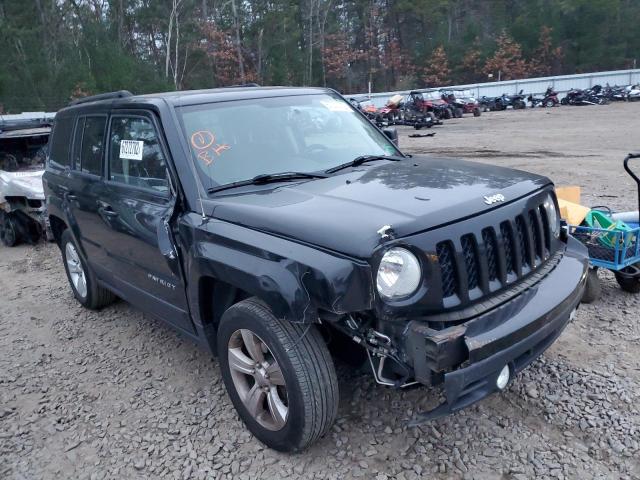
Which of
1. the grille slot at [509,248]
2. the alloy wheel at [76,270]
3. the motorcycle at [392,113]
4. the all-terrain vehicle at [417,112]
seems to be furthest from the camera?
the motorcycle at [392,113]

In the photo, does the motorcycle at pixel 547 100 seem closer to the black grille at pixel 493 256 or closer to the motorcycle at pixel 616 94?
the motorcycle at pixel 616 94

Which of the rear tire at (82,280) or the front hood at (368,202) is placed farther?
the rear tire at (82,280)

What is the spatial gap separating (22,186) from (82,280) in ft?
Answer: 11.8

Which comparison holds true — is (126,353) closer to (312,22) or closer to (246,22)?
(246,22)

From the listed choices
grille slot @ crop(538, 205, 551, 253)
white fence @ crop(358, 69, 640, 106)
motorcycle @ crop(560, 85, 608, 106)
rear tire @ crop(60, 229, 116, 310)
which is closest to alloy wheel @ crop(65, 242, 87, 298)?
rear tire @ crop(60, 229, 116, 310)

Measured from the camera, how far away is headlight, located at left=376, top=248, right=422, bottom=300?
2482 mm

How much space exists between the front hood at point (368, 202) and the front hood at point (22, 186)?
590 cm

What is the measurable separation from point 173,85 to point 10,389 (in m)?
35.4

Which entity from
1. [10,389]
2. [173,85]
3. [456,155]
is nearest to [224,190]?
[10,389]

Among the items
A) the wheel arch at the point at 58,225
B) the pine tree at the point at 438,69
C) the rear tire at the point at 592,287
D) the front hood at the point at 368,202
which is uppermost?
the pine tree at the point at 438,69

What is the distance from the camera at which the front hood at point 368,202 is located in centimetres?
256

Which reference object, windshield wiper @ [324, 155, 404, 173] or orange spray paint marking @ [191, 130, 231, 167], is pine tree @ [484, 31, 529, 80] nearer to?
windshield wiper @ [324, 155, 404, 173]

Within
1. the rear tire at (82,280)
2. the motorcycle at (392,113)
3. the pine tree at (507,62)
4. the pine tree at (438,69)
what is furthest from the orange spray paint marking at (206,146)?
the pine tree at (507,62)

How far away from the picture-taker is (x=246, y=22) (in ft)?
148
